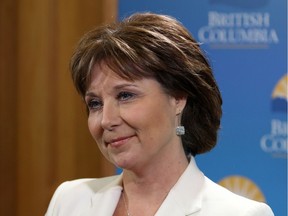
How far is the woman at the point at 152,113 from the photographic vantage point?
5.41 ft

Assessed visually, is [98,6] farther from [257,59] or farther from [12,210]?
[12,210]

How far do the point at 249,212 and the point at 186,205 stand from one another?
179 millimetres

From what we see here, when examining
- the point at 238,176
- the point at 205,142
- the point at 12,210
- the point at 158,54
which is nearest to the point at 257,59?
the point at 238,176

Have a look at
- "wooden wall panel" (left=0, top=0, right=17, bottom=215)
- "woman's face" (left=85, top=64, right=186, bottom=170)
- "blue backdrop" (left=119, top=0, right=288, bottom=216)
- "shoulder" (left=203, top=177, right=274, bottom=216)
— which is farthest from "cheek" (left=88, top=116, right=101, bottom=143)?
"wooden wall panel" (left=0, top=0, right=17, bottom=215)

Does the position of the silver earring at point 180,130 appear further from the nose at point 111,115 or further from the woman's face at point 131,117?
the nose at point 111,115

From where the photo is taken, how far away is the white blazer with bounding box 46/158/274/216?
1679mm

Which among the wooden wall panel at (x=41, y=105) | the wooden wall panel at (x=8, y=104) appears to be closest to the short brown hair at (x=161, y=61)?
the wooden wall panel at (x=41, y=105)

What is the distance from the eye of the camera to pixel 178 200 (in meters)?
1.72

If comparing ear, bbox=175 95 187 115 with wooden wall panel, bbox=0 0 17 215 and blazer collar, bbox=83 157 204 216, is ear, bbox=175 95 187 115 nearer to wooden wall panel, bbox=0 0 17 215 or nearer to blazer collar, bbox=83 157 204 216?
blazer collar, bbox=83 157 204 216

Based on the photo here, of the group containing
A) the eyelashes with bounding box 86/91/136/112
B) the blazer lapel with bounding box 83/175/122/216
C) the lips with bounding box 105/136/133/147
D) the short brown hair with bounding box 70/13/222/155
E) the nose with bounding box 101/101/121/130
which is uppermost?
the short brown hair with bounding box 70/13/222/155

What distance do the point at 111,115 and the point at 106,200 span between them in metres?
0.32

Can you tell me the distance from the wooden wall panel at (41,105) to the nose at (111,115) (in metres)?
1.19

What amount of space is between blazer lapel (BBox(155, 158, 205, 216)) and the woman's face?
0.35ft

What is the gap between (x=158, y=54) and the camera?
1656 mm
